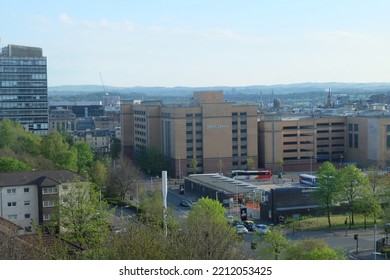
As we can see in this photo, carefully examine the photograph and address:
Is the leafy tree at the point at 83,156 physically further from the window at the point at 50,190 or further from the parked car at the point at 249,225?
the parked car at the point at 249,225

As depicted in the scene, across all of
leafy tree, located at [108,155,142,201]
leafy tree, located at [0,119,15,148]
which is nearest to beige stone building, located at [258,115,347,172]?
leafy tree, located at [108,155,142,201]

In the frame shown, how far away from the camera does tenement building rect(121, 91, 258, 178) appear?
1079 centimetres

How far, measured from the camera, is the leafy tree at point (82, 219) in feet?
13.5

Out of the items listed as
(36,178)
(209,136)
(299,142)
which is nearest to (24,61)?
(209,136)

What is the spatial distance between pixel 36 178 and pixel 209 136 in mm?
5086

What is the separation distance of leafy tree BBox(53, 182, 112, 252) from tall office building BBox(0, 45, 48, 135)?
11131 millimetres

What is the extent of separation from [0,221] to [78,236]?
0.82 metres

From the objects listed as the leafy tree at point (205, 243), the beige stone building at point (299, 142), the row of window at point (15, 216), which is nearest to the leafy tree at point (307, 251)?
the leafy tree at point (205, 243)

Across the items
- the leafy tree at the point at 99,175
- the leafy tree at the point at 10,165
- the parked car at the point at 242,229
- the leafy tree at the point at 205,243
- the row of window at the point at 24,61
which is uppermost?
the row of window at the point at 24,61

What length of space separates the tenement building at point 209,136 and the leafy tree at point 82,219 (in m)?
5.96

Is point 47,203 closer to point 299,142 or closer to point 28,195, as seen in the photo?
point 28,195

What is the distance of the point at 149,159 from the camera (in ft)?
36.0

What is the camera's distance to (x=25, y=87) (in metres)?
15.8
